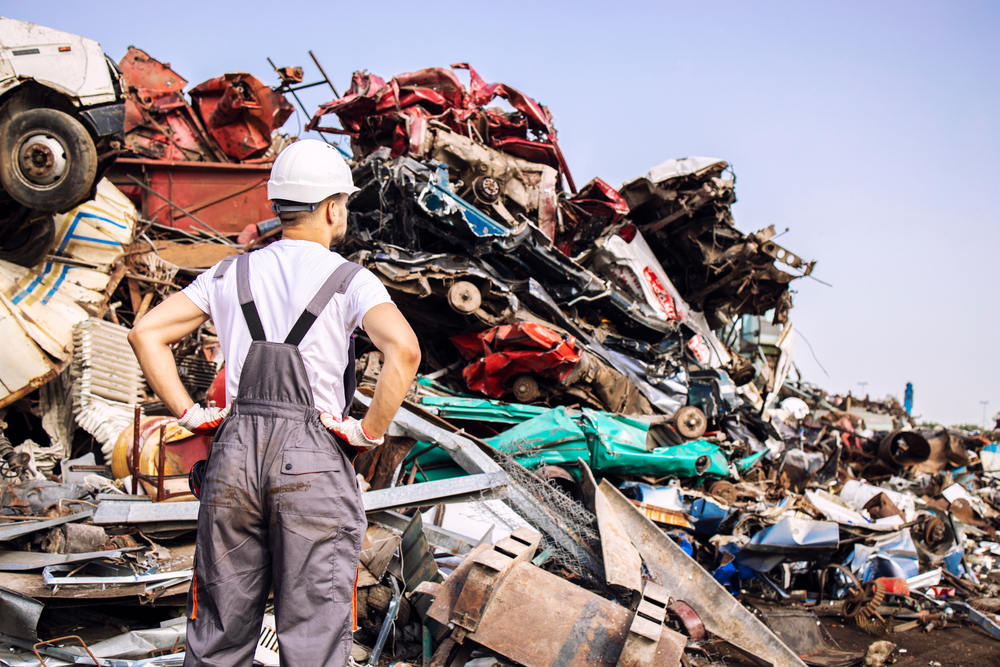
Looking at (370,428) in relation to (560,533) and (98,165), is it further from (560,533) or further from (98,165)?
(98,165)

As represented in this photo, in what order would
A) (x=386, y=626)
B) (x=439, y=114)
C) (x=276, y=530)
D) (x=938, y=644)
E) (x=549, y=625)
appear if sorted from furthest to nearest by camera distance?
(x=439, y=114) < (x=938, y=644) < (x=386, y=626) < (x=549, y=625) < (x=276, y=530)

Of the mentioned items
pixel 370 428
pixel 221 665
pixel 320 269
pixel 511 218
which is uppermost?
pixel 511 218

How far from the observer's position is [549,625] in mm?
2537

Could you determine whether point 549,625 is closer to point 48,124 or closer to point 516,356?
point 516,356

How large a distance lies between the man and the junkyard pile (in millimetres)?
1108

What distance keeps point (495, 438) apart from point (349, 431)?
3.62 meters

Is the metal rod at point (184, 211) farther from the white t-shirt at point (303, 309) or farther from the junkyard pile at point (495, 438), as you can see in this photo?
the white t-shirt at point (303, 309)

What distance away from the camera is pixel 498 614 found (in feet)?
8.30

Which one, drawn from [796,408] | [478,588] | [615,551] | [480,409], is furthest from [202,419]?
[796,408]

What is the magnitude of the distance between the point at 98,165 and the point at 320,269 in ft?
16.8

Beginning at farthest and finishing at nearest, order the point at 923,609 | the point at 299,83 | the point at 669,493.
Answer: the point at 299,83
the point at 669,493
the point at 923,609

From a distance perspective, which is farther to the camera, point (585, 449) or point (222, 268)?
point (585, 449)

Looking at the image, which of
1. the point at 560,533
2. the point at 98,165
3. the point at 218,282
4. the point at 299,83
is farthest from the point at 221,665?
the point at 299,83

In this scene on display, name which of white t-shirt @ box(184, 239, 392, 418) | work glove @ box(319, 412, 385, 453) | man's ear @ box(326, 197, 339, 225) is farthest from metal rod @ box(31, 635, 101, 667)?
man's ear @ box(326, 197, 339, 225)
